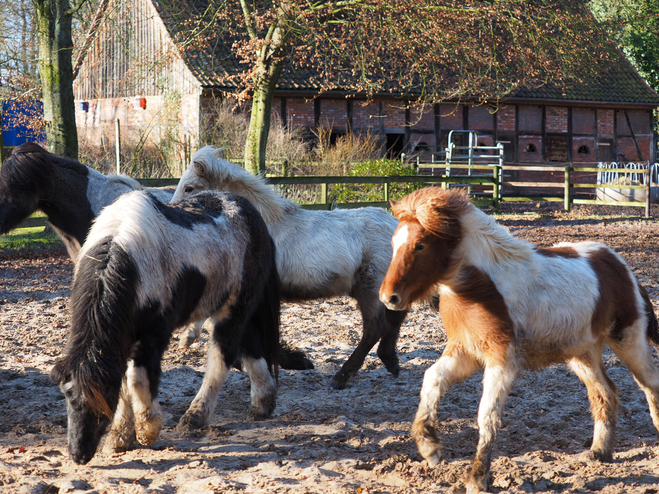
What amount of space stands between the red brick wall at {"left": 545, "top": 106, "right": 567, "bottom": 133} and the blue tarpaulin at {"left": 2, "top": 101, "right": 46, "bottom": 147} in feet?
64.0

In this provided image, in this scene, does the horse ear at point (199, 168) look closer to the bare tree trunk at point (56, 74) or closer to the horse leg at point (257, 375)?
the horse leg at point (257, 375)

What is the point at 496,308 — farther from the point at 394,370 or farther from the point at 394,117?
the point at 394,117

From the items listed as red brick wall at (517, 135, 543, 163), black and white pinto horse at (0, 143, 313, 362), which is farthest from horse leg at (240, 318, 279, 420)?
red brick wall at (517, 135, 543, 163)

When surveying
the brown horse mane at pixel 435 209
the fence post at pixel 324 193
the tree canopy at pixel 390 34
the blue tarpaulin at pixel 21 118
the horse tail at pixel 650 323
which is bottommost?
the horse tail at pixel 650 323

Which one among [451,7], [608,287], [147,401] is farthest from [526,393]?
[451,7]

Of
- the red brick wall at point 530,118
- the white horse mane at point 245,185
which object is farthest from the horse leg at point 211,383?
the red brick wall at point 530,118

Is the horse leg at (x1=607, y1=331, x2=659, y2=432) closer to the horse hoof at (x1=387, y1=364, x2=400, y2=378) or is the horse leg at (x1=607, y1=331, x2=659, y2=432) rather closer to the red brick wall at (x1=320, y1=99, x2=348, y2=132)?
the horse hoof at (x1=387, y1=364, x2=400, y2=378)

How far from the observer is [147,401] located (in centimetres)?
356

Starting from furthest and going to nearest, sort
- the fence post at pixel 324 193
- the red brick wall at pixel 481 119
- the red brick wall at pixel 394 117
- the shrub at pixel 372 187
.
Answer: the red brick wall at pixel 481 119
the red brick wall at pixel 394 117
the shrub at pixel 372 187
the fence post at pixel 324 193

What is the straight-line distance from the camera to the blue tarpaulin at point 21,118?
2070cm

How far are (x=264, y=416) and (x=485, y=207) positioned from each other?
16.2m

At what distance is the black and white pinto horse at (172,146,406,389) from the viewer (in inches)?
218

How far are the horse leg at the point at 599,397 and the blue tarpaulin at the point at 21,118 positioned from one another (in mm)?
15439

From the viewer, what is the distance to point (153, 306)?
3510 millimetres
